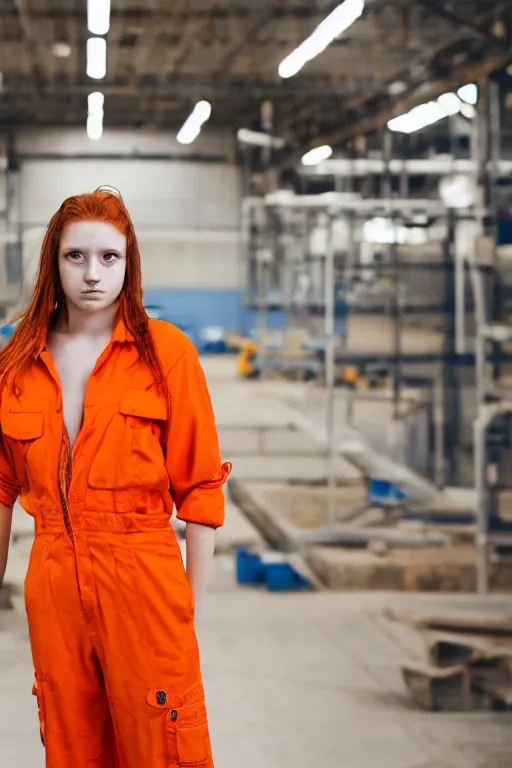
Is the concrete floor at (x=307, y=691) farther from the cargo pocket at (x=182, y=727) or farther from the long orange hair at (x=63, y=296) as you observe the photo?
the long orange hair at (x=63, y=296)

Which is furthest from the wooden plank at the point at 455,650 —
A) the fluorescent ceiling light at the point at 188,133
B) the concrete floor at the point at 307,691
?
the fluorescent ceiling light at the point at 188,133

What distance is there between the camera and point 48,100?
17.3ft

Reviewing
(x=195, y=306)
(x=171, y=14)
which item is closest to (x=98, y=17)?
(x=171, y=14)

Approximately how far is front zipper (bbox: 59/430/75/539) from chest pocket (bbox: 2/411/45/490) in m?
0.03

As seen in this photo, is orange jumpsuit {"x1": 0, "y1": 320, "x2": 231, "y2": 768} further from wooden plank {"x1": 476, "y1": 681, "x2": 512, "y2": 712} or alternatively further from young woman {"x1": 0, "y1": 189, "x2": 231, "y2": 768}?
wooden plank {"x1": 476, "y1": 681, "x2": 512, "y2": 712}

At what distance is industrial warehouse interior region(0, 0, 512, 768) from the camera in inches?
195

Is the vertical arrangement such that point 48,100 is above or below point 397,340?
above

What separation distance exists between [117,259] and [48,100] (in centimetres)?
347

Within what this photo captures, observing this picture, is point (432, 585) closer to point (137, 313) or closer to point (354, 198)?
point (354, 198)

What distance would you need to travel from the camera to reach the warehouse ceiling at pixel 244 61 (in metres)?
5.32

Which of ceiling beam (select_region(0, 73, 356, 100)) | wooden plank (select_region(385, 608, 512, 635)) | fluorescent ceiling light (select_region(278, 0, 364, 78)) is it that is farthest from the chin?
fluorescent ceiling light (select_region(278, 0, 364, 78))

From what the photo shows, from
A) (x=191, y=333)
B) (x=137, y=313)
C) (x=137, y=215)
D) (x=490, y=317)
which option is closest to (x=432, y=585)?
(x=490, y=317)

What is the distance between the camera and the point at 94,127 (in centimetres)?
524

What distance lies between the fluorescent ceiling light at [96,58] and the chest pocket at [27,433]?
368 centimetres
